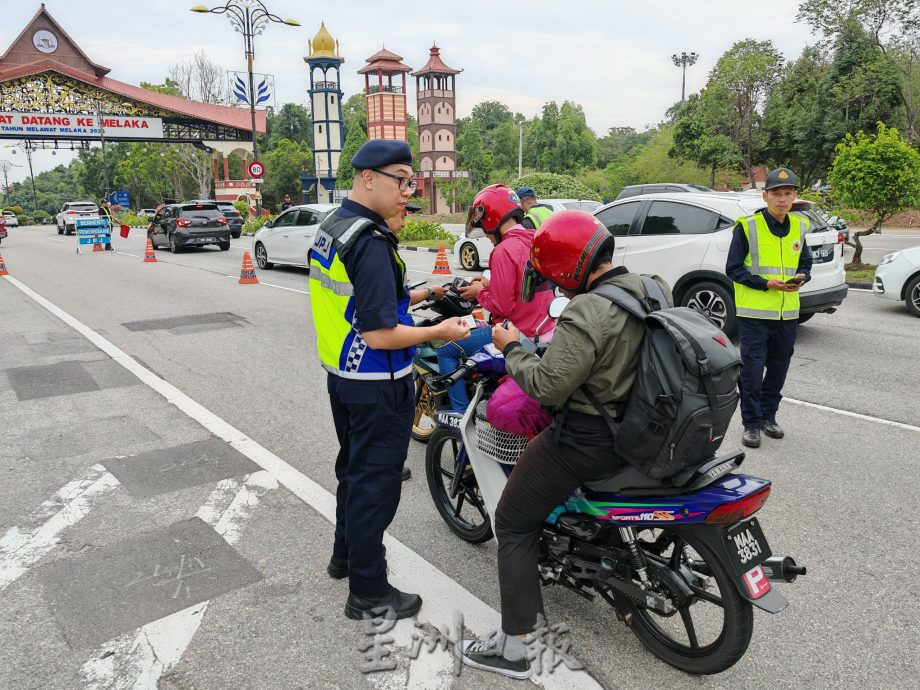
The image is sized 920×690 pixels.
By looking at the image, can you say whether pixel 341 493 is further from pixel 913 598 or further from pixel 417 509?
pixel 913 598

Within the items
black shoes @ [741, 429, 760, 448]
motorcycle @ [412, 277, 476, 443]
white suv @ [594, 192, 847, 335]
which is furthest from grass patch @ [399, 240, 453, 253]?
black shoes @ [741, 429, 760, 448]

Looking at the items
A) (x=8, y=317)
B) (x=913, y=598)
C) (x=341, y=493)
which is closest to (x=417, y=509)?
(x=341, y=493)

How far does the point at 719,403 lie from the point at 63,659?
8.92ft

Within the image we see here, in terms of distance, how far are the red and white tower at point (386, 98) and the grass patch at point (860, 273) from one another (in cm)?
5494

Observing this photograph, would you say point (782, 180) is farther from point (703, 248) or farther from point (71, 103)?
point (71, 103)

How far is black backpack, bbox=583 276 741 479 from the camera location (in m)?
2.25

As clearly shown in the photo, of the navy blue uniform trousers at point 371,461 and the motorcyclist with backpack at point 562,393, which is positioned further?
the navy blue uniform trousers at point 371,461

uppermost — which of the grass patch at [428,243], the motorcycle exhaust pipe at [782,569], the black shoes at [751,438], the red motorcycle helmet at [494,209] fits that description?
the red motorcycle helmet at [494,209]

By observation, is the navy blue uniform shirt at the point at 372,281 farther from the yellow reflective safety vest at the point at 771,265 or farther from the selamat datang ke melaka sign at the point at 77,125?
the selamat datang ke melaka sign at the point at 77,125

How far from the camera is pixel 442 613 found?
10.3 ft

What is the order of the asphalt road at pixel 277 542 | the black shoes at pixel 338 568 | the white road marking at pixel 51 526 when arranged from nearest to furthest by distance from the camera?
the asphalt road at pixel 277 542
the black shoes at pixel 338 568
the white road marking at pixel 51 526

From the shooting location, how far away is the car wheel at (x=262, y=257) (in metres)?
17.3

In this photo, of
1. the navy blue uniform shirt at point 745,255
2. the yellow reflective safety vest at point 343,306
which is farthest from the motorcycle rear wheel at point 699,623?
the navy blue uniform shirt at point 745,255

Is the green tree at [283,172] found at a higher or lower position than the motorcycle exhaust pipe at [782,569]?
higher
